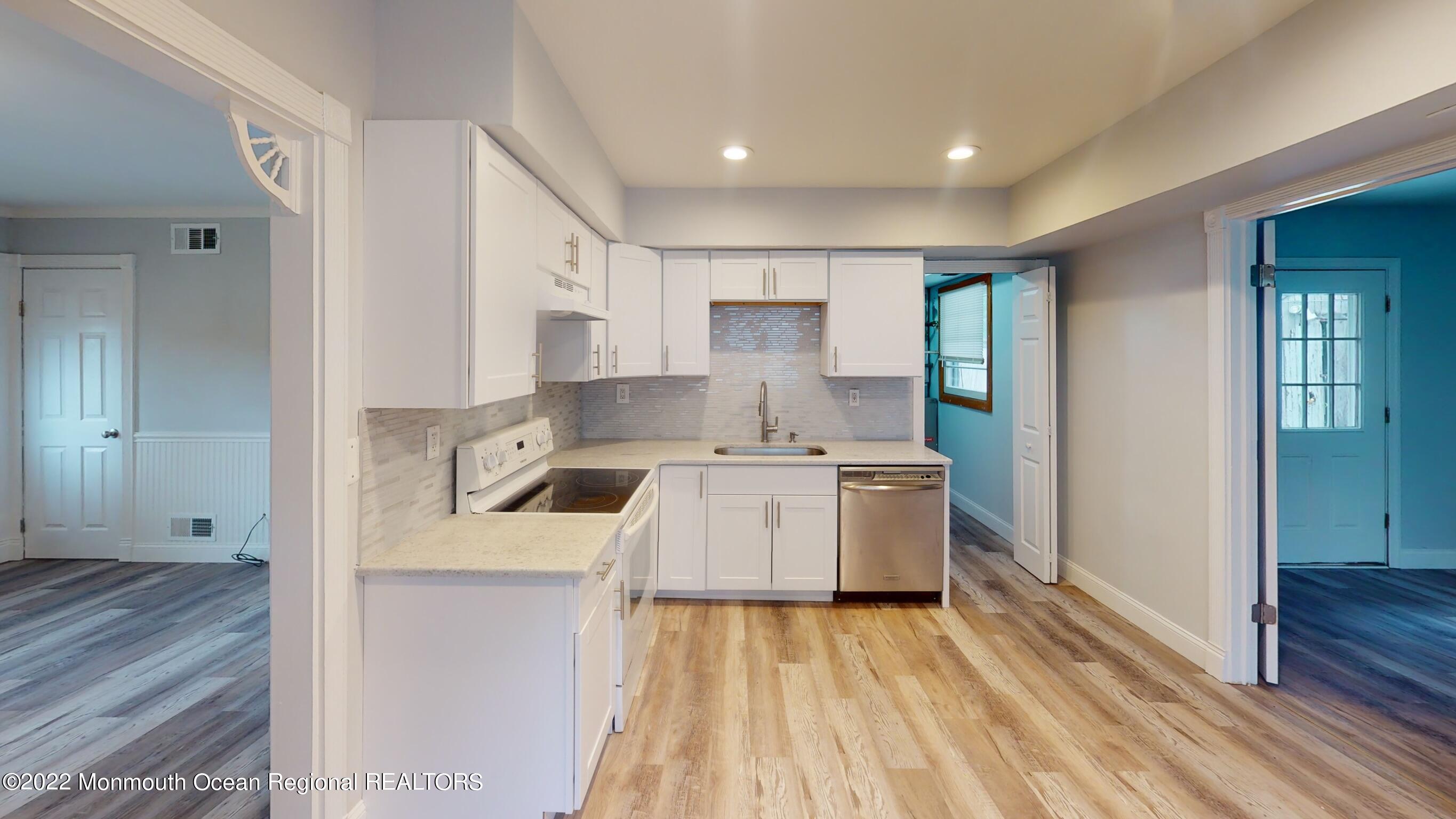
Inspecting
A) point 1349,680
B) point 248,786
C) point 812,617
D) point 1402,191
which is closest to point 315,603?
point 248,786

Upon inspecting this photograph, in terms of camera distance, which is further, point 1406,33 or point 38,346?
point 38,346

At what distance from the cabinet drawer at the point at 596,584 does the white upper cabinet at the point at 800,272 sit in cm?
227

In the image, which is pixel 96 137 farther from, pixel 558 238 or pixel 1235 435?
pixel 1235 435

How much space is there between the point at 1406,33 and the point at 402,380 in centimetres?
284

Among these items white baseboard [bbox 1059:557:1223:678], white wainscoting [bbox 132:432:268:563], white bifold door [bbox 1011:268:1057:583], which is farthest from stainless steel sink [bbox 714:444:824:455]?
white wainscoting [bbox 132:432:268:563]

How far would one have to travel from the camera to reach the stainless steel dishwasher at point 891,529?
3.72m

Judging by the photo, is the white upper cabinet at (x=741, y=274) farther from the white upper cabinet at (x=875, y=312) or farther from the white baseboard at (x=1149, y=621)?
the white baseboard at (x=1149, y=621)

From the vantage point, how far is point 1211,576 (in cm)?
292

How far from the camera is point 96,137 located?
10.2 ft

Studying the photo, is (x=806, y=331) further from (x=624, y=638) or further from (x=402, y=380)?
(x=402, y=380)

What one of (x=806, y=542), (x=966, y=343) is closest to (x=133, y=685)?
(x=806, y=542)

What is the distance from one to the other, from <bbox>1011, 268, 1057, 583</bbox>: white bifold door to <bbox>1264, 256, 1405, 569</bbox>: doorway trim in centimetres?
174

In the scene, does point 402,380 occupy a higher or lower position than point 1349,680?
higher

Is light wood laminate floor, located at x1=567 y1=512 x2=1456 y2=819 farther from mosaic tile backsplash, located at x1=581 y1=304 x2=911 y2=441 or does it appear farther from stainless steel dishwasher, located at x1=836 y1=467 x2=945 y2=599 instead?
mosaic tile backsplash, located at x1=581 y1=304 x2=911 y2=441
